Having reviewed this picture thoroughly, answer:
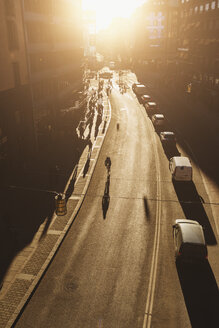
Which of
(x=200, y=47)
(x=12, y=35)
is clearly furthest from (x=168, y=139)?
(x=200, y=47)

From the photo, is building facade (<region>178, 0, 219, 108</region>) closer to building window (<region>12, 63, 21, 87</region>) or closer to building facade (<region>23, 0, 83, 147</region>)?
building facade (<region>23, 0, 83, 147</region>)

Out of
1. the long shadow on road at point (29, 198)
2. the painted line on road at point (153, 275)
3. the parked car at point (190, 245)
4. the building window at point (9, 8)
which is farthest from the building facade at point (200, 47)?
the parked car at point (190, 245)

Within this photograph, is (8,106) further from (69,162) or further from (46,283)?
(46,283)

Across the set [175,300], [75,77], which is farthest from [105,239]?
[75,77]

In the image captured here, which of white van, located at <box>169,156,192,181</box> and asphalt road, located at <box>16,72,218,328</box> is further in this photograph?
white van, located at <box>169,156,192,181</box>

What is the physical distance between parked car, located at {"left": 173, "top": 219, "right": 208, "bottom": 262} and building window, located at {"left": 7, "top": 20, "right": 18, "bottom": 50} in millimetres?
28661

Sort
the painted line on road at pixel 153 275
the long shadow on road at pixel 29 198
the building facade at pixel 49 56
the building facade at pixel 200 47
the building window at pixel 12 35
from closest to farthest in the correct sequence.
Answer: the painted line on road at pixel 153 275 < the long shadow on road at pixel 29 198 < the building window at pixel 12 35 < the building facade at pixel 49 56 < the building facade at pixel 200 47

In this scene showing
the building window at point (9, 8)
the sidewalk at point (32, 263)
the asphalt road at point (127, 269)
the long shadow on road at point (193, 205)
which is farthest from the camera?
the building window at point (9, 8)

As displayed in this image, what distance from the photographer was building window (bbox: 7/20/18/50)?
33938 millimetres

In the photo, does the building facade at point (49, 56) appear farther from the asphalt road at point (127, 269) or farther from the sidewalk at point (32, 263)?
the asphalt road at point (127, 269)

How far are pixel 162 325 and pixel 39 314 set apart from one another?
21.4 feet

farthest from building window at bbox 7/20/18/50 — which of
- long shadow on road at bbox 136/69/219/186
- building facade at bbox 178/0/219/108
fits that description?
building facade at bbox 178/0/219/108

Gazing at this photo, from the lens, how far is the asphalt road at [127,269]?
15594 millimetres

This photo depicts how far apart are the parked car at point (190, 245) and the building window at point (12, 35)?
94.0 feet
